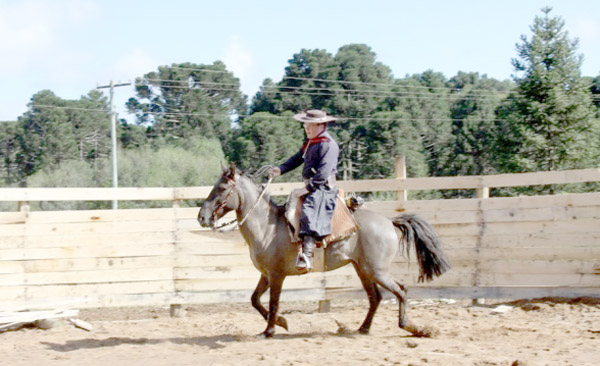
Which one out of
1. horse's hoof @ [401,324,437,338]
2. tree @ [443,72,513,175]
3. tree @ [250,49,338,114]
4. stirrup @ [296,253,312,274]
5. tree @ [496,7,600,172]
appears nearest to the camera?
stirrup @ [296,253,312,274]

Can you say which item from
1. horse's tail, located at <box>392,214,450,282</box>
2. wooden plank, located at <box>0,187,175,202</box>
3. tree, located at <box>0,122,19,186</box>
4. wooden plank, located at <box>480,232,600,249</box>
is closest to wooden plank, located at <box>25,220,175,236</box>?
wooden plank, located at <box>0,187,175,202</box>

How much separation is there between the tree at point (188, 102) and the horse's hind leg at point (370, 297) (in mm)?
41062

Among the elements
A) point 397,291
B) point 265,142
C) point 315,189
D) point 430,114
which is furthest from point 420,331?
point 430,114

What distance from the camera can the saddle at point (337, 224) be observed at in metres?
7.16

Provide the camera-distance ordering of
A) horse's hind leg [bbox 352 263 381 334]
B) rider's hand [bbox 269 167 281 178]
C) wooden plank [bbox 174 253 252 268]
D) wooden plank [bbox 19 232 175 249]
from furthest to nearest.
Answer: wooden plank [bbox 174 253 252 268] → wooden plank [bbox 19 232 175 249] → horse's hind leg [bbox 352 263 381 334] → rider's hand [bbox 269 167 281 178]

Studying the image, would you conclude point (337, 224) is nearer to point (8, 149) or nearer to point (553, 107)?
point (553, 107)

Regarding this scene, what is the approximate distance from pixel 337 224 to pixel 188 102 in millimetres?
44014

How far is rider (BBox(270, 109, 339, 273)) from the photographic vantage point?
7027 mm

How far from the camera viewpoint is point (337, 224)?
7.23 meters

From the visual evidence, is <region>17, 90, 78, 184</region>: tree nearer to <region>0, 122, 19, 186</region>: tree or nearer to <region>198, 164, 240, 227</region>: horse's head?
<region>0, 122, 19, 186</region>: tree

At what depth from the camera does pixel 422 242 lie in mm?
7508

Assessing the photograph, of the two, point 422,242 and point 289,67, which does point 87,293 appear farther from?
point 289,67

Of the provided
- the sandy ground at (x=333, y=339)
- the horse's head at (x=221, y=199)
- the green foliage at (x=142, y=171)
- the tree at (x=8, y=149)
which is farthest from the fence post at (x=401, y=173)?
the tree at (x=8, y=149)

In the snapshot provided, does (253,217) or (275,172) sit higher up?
(275,172)
